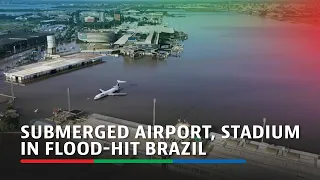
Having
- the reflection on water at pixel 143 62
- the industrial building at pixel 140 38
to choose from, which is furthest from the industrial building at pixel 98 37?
the reflection on water at pixel 143 62

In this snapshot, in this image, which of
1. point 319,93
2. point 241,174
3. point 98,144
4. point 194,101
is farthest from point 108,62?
point 241,174

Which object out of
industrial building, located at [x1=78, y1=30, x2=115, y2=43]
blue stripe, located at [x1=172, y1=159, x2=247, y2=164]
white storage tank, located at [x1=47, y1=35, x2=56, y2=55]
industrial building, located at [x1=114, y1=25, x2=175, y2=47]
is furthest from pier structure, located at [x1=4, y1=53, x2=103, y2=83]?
blue stripe, located at [x1=172, y1=159, x2=247, y2=164]

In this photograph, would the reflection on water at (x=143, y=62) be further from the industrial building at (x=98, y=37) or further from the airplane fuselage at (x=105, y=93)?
the airplane fuselage at (x=105, y=93)

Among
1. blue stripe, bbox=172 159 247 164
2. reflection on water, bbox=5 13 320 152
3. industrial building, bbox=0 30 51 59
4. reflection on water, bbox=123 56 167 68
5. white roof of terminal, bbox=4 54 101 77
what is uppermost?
industrial building, bbox=0 30 51 59

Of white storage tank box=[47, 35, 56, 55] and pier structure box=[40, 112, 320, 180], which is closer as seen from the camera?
pier structure box=[40, 112, 320, 180]

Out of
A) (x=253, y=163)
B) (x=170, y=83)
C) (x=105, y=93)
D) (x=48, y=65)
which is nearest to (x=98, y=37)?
(x=48, y=65)

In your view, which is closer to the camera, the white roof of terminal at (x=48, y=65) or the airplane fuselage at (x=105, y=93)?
the airplane fuselage at (x=105, y=93)

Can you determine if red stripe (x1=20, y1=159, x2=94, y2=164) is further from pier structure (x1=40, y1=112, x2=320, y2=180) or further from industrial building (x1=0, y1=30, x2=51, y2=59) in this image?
industrial building (x1=0, y1=30, x2=51, y2=59)

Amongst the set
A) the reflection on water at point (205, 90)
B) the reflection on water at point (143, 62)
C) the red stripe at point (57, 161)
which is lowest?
the red stripe at point (57, 161)
